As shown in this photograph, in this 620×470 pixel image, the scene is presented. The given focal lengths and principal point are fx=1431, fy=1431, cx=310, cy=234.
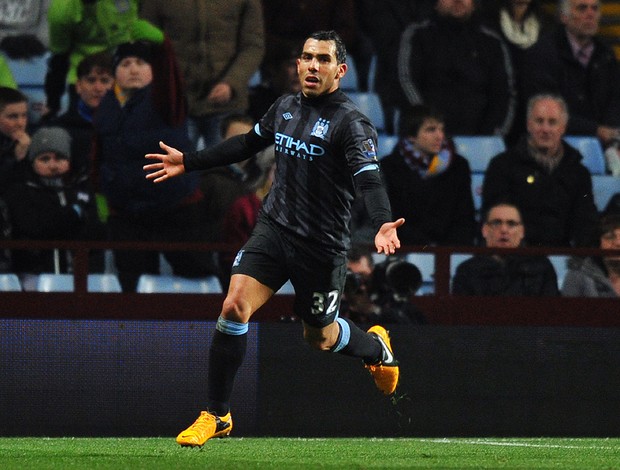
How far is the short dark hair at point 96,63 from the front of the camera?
10570 millimetres

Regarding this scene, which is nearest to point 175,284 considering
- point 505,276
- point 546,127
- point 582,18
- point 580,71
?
point 505,276

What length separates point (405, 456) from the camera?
7.23 m

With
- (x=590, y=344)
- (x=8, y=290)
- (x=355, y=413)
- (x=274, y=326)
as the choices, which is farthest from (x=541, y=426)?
(x=8, y=290)

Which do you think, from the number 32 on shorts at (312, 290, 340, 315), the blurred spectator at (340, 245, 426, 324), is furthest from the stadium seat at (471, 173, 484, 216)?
the number 32 on shorts at (312, 290, 340, 315)

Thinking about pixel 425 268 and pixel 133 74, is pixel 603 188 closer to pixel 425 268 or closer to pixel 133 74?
pixel 425 268

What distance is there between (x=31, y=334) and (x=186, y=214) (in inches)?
59.2

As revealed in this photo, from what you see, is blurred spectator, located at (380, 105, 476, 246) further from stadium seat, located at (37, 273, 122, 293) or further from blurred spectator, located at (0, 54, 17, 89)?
blurred spectator, located at (0, 54, 17, 89)

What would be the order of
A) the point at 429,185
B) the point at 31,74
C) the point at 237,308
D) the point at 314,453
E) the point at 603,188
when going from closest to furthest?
the point at 237,308
the point at 314,453
the point at 429,185
the point at 603,188
the point at 31,74

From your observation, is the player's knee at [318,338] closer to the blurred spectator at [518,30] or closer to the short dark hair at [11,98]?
the short dark hair at [11,98]

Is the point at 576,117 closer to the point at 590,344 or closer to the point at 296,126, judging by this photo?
the point at 590,344

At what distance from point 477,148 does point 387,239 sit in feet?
18.5

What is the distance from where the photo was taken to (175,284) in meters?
9.60

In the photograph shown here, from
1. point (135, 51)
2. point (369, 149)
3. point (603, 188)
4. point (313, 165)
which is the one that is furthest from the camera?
point (603, 188)

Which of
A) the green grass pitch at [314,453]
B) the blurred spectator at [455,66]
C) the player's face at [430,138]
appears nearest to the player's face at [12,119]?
the green grass pitch at [314,453]
